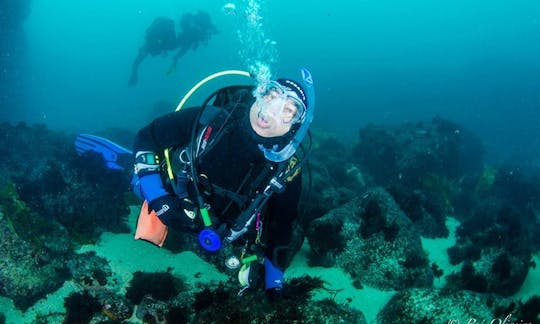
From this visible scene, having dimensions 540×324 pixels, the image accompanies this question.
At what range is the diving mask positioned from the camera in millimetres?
3957

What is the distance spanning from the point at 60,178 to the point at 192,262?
419cm

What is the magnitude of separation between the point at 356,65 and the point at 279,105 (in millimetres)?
88117

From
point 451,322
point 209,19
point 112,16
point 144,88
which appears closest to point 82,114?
point 144,88

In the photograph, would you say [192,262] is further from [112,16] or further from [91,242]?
[112,16]

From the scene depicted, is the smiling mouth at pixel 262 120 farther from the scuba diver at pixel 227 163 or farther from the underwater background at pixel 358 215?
the underwater background at pixel 358 215

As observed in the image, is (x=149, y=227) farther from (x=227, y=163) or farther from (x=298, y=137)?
(x=298, y=137)

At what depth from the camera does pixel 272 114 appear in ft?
13.0

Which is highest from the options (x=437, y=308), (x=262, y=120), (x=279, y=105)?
(x=279, y=105)

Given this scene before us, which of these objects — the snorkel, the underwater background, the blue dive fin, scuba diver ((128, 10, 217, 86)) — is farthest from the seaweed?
scuba diver ((128, 10, 217, 86))

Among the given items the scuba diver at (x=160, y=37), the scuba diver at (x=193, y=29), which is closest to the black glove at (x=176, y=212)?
the scuba diver at (x=193, y=29)

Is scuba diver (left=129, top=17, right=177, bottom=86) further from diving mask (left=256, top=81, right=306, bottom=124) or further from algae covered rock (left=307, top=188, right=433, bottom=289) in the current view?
diving mask (left=256, top=81, right=306, bottom=124)

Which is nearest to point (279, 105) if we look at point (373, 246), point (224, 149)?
point (224, 149)

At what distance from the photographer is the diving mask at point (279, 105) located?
13.0ft

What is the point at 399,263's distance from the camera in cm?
666
